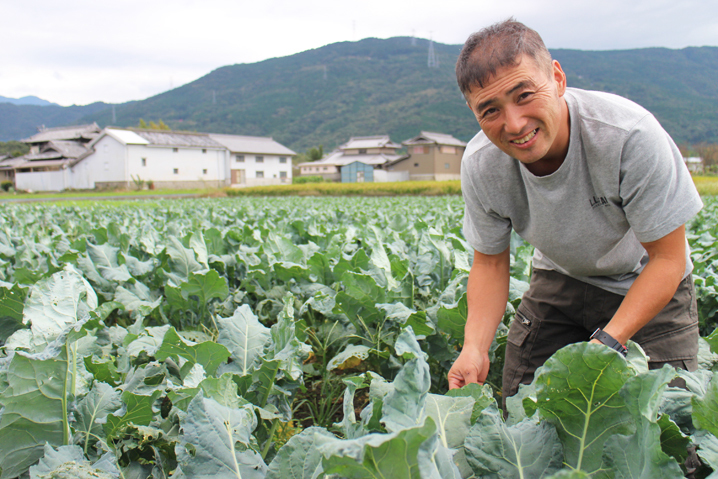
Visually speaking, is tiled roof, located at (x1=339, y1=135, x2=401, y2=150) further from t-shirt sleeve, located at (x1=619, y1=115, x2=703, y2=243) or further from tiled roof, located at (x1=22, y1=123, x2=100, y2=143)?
t-shirt sleeve, located at (x1=619, y1=115, x2=703, y2=243)

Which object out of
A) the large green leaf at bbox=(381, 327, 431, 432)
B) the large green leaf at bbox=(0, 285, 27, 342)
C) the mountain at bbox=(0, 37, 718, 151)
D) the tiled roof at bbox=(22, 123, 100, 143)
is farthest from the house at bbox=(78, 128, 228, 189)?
the mountain at bbox=(0, 37, 718, 151)

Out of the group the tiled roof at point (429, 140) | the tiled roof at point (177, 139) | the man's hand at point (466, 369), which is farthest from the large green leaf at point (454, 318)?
the tiled roof at point (429, 140)

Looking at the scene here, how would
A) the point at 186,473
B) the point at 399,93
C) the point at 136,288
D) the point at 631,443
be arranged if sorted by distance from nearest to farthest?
the point at 631,443 < the point at 186,473 < the point at 136,288 < the point at 399,93

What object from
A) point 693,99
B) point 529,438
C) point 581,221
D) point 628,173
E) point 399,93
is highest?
point 399,93

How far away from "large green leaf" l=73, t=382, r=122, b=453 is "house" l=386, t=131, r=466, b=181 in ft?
147

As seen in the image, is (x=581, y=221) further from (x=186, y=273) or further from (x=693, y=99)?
(x=693, y=99)

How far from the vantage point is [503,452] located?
2.96ft

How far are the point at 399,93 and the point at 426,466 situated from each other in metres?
121

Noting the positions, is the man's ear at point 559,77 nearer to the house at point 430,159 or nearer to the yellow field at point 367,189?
the yellow field at point 367,189

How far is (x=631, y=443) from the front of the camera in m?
0.82

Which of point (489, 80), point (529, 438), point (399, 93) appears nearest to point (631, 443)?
point (529, 438)

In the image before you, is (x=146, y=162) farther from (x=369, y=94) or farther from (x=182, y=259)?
(x=369, y=94)

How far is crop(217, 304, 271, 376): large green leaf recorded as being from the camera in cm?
158

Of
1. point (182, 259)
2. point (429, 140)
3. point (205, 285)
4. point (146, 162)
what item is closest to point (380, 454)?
point (205, 285)
